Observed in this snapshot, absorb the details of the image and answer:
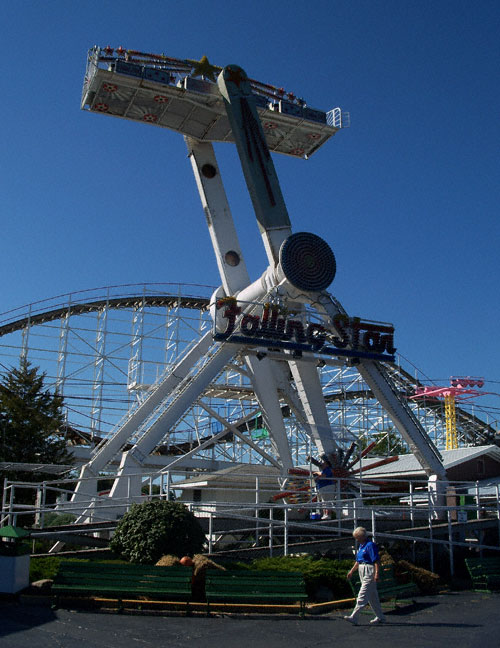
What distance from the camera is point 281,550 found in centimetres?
1633

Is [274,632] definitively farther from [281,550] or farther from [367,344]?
[367,344]

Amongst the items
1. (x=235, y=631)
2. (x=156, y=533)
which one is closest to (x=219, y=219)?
(x=156, y=533)

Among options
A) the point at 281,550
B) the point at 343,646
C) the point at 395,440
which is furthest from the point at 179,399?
the point at 395,440

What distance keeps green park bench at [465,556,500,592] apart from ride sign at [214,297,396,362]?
1071 centimetres

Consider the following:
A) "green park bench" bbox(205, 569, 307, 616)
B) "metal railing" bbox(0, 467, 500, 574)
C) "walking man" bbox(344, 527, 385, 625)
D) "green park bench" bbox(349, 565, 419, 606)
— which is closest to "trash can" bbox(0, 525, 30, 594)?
"metal railing" bbox(0, 467, 500, 574)

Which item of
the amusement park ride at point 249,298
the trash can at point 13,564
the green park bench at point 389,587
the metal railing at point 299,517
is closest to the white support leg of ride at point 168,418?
the amusement park ride at point 249,298

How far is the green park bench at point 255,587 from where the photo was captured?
11922 millimetres

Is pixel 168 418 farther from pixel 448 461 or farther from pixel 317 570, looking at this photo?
pixel 448 461

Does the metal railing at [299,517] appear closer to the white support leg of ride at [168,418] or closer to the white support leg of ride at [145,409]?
the white support leg of ride at [168,418]

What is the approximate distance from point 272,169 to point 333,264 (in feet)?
16.4

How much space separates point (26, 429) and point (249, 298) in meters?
10.3

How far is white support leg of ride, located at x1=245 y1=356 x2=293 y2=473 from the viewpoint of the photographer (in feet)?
99.7

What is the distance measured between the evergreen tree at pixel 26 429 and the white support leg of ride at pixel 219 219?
920 centimetres

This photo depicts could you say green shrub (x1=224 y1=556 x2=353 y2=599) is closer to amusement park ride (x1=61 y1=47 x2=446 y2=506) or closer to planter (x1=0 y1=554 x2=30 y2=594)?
planter (x1=0 y1=554 x2=30 y2=594)
